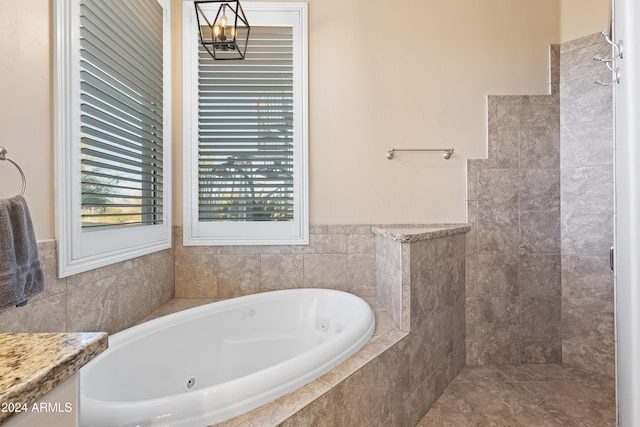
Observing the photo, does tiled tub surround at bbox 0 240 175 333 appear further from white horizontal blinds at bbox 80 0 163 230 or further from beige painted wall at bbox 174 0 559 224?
beige painted wall at bbox 174 0 559 224

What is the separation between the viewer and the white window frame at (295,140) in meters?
2.12

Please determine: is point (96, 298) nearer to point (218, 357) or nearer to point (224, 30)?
point (218, 357)

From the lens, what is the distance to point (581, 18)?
6.96 feet

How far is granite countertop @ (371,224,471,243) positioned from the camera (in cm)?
161

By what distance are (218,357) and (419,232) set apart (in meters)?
1.32

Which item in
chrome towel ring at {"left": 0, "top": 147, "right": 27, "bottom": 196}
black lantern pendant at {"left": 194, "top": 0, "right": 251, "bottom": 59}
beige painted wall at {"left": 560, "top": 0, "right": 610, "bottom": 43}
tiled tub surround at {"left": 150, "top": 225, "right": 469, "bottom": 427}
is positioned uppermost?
beige painted wall at {"left": 560, "top": 0, "right": 610, "bottom": 43}

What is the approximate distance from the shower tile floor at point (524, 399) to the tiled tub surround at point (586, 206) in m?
0.24

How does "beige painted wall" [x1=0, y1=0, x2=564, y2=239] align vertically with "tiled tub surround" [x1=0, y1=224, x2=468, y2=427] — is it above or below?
above

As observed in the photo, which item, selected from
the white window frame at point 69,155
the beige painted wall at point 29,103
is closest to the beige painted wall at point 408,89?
the white window frame at point 69,155

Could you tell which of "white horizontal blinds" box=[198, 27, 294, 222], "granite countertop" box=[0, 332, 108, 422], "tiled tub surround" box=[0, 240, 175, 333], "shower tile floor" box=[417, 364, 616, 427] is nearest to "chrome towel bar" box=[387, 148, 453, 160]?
"white horizontal blinds" box=[198, 27, 294, 222]

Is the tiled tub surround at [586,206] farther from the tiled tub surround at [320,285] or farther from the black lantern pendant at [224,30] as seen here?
the black lantern pendant at [224,30]

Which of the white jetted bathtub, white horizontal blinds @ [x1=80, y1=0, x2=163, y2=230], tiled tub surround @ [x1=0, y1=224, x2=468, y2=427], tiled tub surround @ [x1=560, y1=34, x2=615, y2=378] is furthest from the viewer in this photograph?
tiled tub surround @ [x1=560, y1=34, x2=615, y2=378]

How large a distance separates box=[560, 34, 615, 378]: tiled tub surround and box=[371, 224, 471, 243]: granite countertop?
2.44 feet

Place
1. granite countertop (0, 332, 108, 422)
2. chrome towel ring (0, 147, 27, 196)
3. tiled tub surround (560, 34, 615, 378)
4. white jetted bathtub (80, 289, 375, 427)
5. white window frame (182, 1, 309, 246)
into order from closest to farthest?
granite countertop (0, 332, 108, 422) < white jetted bathtub (80, 289, 375, 427) < chrome towel ring (0, 147, 27, 196) < tiled tub surround (560, 34, 615, 378) < white window frame (182, 1, 309, 246)
